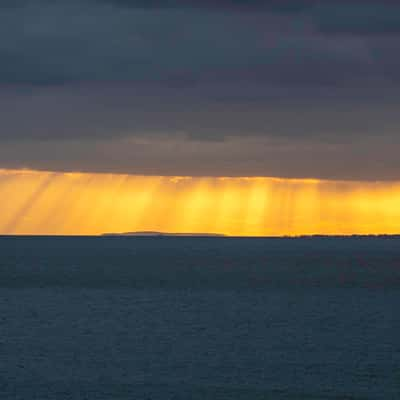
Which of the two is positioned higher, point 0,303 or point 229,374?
point 0,303

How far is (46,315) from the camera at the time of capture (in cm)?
10200

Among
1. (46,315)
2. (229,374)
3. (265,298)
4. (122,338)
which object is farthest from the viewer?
(265,298)

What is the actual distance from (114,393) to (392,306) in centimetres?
6261

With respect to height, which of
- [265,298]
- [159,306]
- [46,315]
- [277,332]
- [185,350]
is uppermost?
[265,298]

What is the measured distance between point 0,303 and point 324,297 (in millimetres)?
37558

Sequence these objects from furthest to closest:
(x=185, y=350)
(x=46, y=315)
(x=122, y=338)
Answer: (x=46, y=315), (x=122, y=338), (x=185, y=350)

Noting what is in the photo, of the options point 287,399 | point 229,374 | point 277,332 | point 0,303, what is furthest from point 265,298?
point 287,399

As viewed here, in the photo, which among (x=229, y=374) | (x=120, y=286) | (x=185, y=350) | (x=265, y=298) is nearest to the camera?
(x=229, y=374)

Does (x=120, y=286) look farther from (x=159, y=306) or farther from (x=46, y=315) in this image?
(x=46, y=315)

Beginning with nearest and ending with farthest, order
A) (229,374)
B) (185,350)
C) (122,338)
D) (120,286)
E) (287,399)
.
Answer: (287,399), (229,374), (185,350), (122,338), (120,286)

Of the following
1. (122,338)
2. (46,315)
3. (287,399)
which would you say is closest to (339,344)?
(122,338)

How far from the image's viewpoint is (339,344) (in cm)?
7788

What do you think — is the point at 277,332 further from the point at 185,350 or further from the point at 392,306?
the point at 392,306

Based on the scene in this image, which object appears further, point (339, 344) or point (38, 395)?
point (339, 344)
